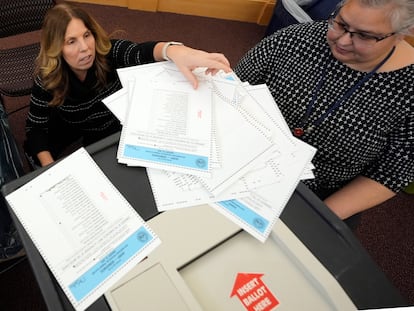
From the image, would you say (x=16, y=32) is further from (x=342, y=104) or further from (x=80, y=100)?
(x=342, y=104)

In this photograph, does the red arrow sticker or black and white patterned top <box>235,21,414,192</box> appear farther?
black and white patterned top <box>235,21,414,192</box>

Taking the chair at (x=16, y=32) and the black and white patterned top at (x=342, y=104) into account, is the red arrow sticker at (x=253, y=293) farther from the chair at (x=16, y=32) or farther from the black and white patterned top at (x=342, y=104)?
the chair at (x=16, y=32)

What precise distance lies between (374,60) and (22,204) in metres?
0.83

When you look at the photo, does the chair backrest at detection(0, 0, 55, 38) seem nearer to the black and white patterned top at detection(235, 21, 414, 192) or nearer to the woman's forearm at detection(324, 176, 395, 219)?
the black and white patterned top at detection(235, 21, 414, 192)

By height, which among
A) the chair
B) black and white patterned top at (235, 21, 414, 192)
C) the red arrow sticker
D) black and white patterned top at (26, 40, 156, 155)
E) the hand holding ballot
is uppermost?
the chair

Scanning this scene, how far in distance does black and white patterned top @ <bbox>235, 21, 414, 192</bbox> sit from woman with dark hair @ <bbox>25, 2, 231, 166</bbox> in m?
0.24

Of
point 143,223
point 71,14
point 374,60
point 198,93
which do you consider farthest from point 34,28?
point 374,60

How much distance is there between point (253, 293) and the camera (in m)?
0.52

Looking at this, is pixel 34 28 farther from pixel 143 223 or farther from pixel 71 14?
pixel 143 223

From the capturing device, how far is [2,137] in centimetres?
91

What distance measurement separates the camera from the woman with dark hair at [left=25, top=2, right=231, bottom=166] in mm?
889

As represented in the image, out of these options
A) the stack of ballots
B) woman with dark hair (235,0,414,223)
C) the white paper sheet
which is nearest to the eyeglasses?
woman with dark hair (235,0,414,223)

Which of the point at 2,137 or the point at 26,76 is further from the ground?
the point at 26,76

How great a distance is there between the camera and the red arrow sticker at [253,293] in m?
0.52
